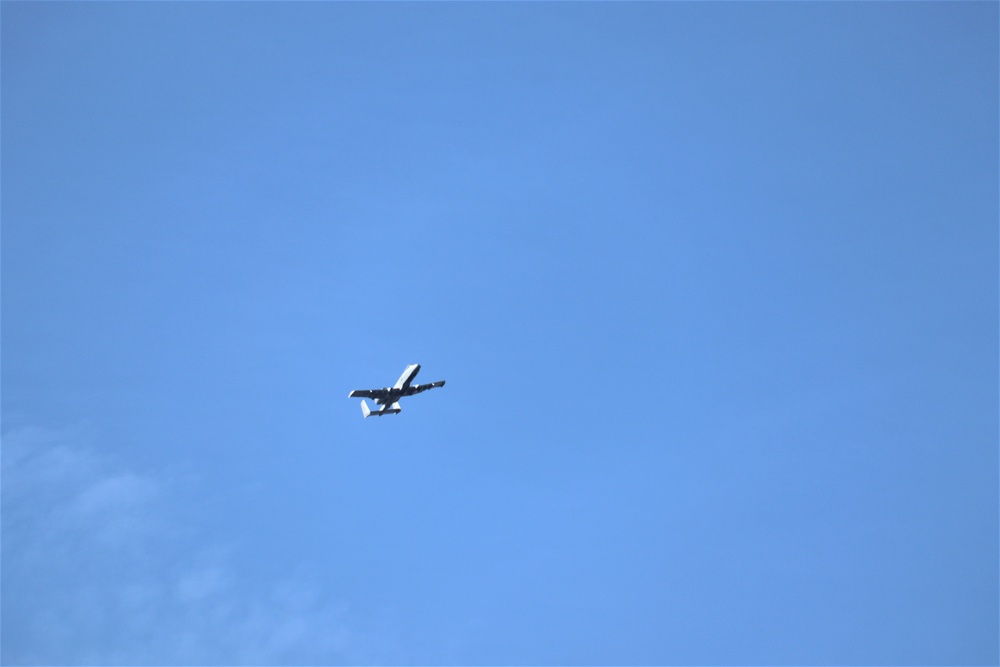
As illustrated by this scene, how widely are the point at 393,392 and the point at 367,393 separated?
1986 millimetres

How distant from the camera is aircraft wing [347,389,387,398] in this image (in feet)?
246

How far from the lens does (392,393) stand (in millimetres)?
77250

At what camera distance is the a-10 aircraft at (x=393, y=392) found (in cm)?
7544

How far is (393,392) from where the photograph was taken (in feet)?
253

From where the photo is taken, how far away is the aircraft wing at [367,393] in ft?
246

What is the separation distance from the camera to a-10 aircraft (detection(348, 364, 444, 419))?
75.4 metres

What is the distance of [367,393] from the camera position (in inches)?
3019
